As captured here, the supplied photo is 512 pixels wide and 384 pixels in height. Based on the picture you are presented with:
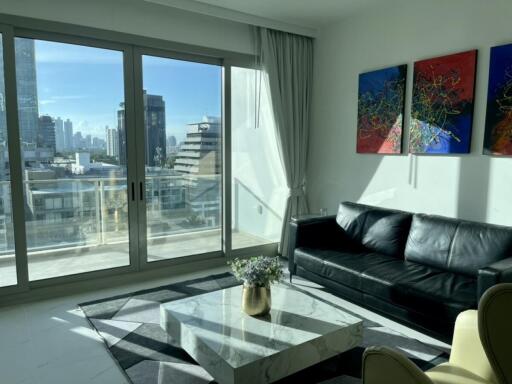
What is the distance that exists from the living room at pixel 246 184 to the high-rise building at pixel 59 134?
0.01 metres

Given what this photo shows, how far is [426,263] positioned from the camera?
317 cm

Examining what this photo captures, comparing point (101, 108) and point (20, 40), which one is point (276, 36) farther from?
point (20, 40)

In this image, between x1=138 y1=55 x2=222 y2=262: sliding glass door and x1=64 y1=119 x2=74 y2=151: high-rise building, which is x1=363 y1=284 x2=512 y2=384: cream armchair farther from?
x1=64 y1=119 x2=74 y2=151: high-rise building

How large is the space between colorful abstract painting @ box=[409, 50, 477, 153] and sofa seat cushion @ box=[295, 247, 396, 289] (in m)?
1.13

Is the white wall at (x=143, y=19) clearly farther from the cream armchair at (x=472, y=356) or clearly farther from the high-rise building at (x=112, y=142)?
Answer: the cream armchair at (x=472, y=356)

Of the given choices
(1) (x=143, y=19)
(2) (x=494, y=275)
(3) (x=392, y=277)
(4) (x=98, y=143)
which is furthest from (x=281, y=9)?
(2) (x=494, y=275)

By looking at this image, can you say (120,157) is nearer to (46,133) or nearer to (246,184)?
(46,133)

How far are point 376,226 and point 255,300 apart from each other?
173 cm

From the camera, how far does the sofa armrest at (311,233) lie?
374 centimetres

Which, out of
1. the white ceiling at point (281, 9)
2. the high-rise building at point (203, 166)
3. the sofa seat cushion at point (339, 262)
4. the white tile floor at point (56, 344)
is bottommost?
the white tile floor at point (56, 344)

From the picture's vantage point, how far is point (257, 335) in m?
2.18

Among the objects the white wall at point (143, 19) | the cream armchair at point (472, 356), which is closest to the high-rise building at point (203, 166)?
the white wall at point (143, 19)

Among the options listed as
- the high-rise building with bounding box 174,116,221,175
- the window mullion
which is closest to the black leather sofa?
the high-rise building with bounding box 174,116,221,175

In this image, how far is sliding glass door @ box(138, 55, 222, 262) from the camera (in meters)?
3.99
